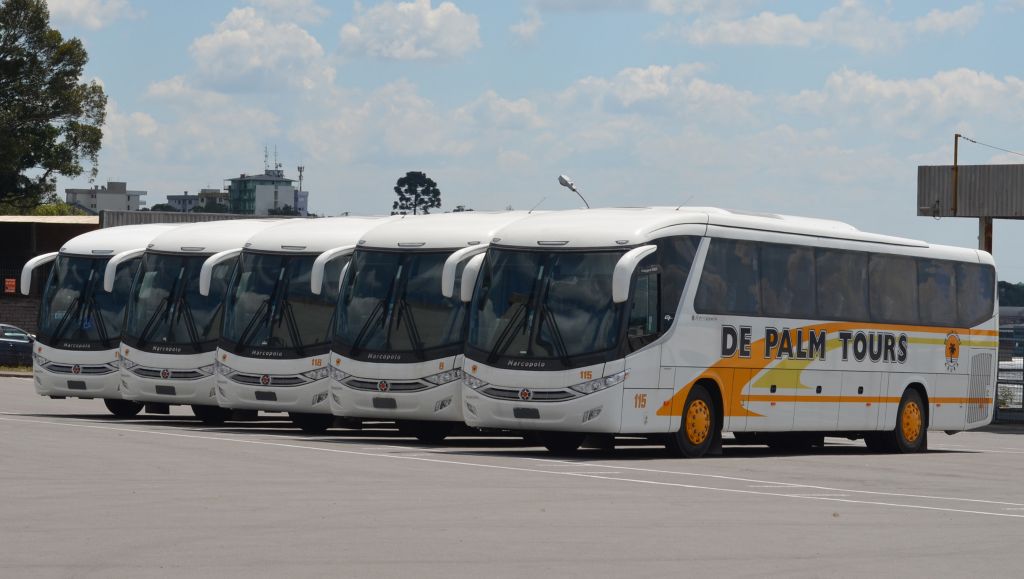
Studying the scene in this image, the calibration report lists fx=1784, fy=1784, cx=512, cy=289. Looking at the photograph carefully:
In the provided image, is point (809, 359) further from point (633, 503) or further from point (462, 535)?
point (462, 535)

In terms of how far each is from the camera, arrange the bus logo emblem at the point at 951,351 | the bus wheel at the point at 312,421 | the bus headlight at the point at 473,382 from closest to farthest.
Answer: the bus headlight at the point at 473,382 → the bus wheel at the point at 312,421 → the bus logo emblem at the point at 951,351

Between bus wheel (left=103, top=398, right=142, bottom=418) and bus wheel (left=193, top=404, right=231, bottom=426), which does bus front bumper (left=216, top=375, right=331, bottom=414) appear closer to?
bus wheel (left=193, top=404, right=231, bottom=426)

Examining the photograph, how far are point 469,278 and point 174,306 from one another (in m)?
7.01

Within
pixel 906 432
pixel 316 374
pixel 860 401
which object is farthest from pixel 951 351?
pixel 316 374

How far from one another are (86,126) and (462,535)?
201 feet

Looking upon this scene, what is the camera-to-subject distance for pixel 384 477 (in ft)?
56.1

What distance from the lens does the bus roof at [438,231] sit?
24438 mm

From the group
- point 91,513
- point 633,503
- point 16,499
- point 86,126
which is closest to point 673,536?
point 633,503

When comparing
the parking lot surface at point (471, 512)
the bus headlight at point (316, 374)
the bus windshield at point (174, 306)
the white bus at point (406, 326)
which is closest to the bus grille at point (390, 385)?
the white bus at point (406, 326)

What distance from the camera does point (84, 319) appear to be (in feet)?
94.5

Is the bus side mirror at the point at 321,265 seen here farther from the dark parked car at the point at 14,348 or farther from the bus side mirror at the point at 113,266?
the dark parked car at the point at 14,348

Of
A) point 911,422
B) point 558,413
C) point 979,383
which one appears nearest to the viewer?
point 558,413

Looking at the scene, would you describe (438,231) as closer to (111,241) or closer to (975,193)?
(111,241)

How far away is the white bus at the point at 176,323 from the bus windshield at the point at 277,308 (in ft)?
2.55
